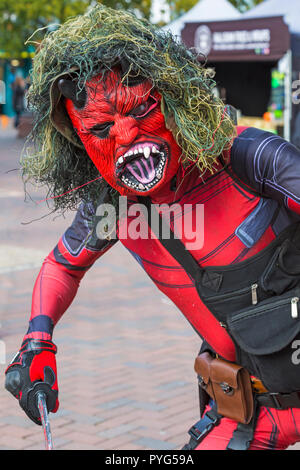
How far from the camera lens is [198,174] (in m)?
2.11

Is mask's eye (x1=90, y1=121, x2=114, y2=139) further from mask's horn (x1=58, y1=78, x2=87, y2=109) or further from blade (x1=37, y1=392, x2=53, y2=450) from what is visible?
blade (x1=37, y1=392, x2=53, y2=450)

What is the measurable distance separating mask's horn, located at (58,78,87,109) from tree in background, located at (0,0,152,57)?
19.7m

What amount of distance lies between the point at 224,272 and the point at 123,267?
599cm

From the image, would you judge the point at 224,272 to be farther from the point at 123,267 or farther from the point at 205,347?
the point at 123,267

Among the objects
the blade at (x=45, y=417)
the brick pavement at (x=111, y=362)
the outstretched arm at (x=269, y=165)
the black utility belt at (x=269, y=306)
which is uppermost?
the outstretched arm at (x=269, y=165)

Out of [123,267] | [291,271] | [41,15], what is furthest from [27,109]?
[41,15]

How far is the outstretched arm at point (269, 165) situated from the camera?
1.89 meters

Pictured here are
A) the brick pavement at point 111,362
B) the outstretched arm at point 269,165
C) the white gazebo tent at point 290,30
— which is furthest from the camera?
the white gazebo tent at point 290,30
